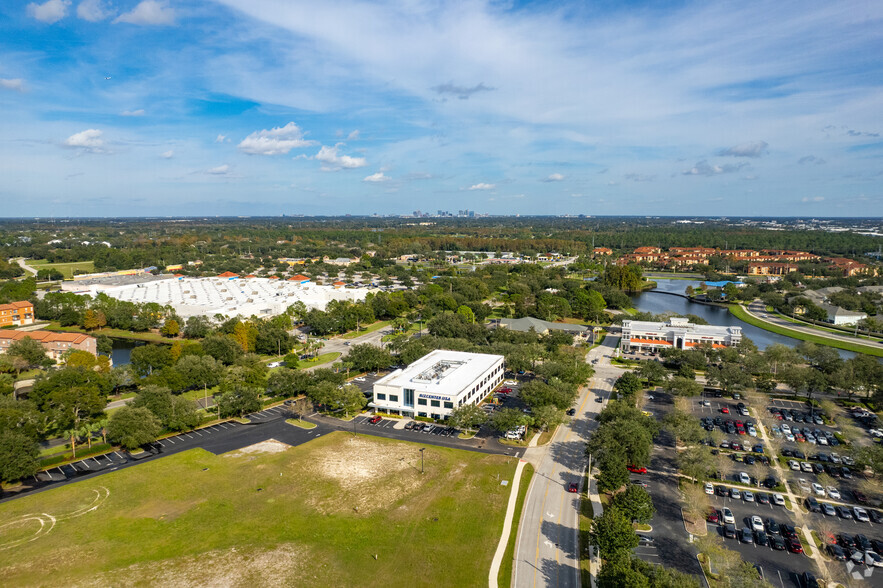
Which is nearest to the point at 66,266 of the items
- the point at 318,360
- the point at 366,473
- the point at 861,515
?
the point at 318,360

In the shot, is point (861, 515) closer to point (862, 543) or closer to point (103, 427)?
point (862, 543)

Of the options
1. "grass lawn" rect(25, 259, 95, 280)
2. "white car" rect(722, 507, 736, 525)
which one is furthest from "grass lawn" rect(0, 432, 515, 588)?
"grass lawn" rect(25, 259, 95, 280)

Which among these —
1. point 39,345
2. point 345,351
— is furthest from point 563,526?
point 39,345

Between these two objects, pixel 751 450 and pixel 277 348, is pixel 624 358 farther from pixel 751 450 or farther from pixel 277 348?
pixel 277 348

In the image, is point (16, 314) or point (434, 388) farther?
point (16, 314)

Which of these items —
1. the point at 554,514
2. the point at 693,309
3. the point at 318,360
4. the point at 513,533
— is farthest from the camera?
the point at 693,309
